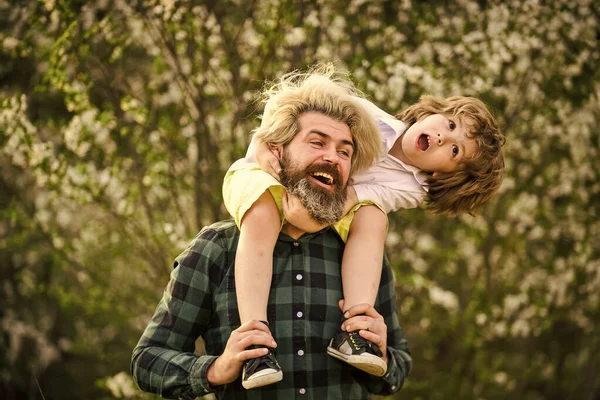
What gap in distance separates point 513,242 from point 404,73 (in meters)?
2.08

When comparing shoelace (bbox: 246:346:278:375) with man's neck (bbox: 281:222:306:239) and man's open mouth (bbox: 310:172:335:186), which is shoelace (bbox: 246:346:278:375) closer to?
man's neck (bbox: 281:222:306:239)

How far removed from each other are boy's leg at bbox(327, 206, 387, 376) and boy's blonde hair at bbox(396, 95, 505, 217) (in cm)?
35

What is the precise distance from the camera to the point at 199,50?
4.34m

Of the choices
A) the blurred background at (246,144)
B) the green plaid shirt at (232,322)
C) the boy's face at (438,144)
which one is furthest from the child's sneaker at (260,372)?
the blurred background at (246,144)

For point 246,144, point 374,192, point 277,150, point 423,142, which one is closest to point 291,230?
point 277,150

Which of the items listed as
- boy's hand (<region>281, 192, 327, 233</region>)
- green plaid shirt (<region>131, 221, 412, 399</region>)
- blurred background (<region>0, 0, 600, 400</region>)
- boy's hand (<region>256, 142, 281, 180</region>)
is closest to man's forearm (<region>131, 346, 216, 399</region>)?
green plaid shirt (<region>131, 221, 412, 399</region>)

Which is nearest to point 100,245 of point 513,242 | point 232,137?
point 232,137

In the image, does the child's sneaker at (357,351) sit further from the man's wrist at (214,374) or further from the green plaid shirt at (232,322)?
the man's wrist at (214,374)

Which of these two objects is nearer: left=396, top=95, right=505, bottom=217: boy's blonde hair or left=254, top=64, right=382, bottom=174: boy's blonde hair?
left=254, top=64, right=382, bottom=174: boy's blonde hair

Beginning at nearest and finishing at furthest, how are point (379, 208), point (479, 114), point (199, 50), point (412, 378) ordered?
point (379, 208) → point (479, 114) → point (199, 50) → point (412, 378)

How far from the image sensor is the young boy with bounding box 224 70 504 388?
6.57ft

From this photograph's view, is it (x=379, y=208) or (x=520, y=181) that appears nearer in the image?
(x=379, y=208)

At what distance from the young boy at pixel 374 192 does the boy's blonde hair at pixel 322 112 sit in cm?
2

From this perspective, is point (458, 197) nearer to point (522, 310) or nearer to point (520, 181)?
point (520, 181)
